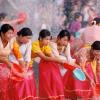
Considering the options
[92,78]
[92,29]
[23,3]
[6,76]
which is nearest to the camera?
[6,76]

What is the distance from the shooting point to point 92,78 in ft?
21.5

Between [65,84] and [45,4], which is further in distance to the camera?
[45,4]

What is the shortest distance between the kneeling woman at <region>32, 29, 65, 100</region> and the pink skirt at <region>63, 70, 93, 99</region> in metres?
0.22

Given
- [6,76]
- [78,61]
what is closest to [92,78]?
[78,61]

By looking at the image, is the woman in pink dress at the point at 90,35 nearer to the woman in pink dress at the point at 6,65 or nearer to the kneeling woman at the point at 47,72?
the kneeling woman at the point at 47,72

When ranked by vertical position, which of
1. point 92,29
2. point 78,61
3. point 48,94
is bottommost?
point 48,94

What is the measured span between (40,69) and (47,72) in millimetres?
108

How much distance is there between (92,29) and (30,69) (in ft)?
5.15

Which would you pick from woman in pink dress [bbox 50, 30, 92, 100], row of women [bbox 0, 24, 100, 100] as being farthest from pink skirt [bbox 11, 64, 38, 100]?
woman in pink dress [bbox 50, 30, 92, 100]

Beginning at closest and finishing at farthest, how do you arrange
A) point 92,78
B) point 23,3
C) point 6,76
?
point 6,76
point 92,78
point 23,3

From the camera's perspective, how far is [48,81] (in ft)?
20.9

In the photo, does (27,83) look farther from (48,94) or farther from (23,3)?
(23,3)

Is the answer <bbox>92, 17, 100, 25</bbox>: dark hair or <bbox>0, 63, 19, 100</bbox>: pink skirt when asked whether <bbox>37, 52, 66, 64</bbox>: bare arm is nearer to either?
<bbox>0, 63, 19, 100</bbox>: pink skirt

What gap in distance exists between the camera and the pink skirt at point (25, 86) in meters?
6.12
